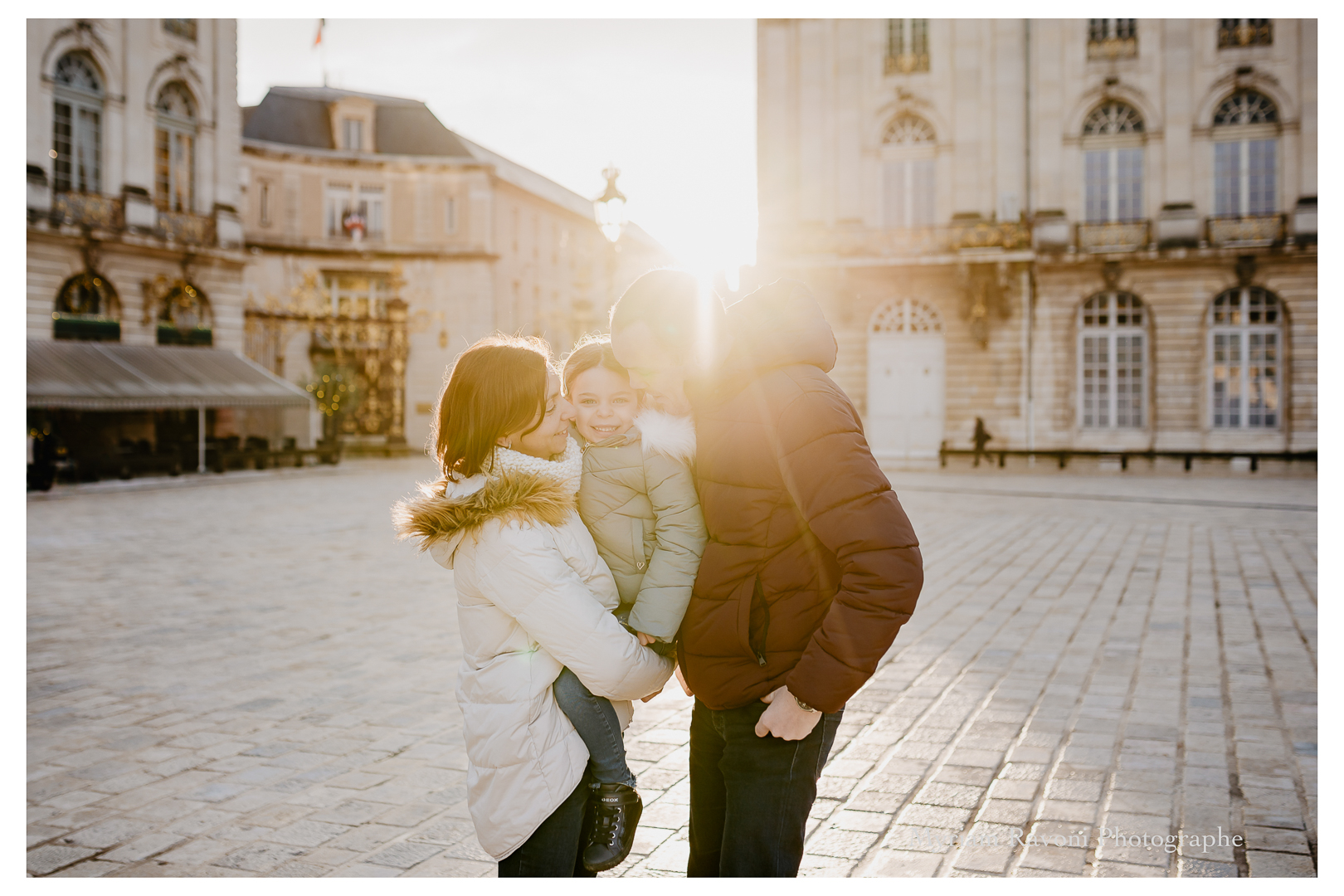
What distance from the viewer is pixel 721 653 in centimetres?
223

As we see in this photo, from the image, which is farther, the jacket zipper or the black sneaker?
the black sneaker

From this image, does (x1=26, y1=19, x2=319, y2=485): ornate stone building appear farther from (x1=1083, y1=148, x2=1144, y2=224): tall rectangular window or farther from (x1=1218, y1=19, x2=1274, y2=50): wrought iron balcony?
(x1=1218, y1=19, x2=1274, y2=50): wrought iron balcony

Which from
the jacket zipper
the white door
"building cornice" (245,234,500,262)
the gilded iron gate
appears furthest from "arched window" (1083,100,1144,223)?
the jacket zipper

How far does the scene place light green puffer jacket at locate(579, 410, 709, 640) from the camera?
7.37 ft

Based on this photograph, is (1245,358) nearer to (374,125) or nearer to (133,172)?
(133,172)

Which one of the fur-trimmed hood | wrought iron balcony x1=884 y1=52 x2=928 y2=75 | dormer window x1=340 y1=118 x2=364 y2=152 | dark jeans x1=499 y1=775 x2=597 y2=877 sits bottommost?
dark jeans x1=499 y1=775 x2=597 y2=877

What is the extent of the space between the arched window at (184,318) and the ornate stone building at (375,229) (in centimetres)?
832

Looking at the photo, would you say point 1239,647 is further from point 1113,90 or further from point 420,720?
point 1113,90

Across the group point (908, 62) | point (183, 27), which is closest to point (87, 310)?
point (183, 27)

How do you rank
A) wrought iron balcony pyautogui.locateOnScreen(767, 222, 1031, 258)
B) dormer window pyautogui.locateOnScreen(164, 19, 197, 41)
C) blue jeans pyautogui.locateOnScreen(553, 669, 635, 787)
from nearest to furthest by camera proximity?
1. blue jeans pyautogui.locateOnScreen(553, 669, 635, 787)
2. dormer window pyautogui.locateOnScreen(164, 19, 197, 41)
3. wrought iron balcony pyautogui.locateOnScreen(767, 222, 1031, 258)

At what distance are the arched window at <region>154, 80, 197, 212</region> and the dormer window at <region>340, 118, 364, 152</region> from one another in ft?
39.9

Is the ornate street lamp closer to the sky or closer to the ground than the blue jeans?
closer to the sky
